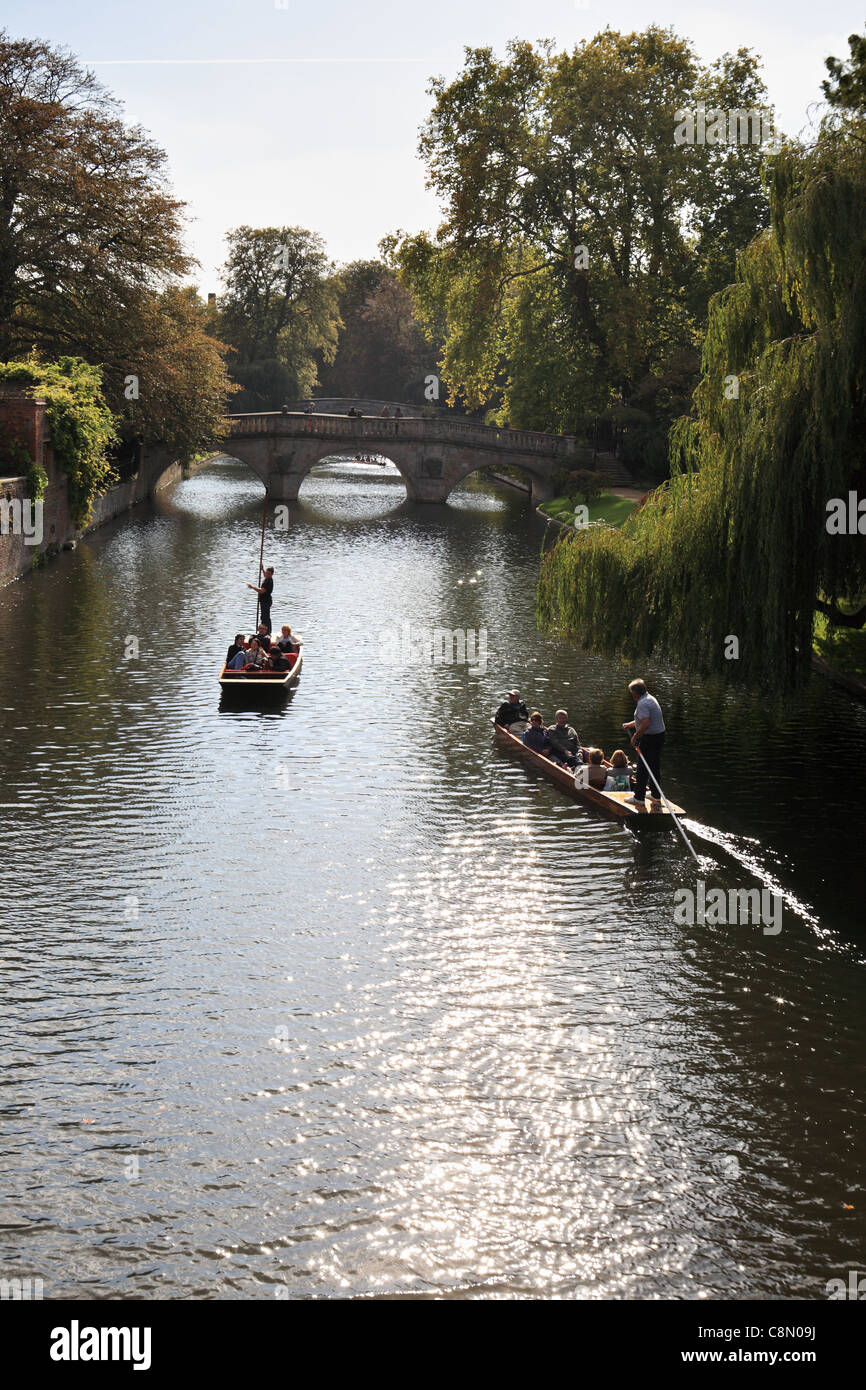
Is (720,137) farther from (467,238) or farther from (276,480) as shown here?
(276,480)

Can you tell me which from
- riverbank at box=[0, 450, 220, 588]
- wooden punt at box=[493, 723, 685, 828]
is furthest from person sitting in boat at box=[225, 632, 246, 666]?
riverbank at box=[0, 450, 220, 588]

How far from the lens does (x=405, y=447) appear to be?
65250mm

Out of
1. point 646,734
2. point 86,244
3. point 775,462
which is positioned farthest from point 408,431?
point 646,734

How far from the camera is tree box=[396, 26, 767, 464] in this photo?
52.9 m

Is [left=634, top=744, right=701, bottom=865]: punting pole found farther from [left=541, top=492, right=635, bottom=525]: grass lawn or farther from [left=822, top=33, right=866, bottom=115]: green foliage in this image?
[left=541, top=492, right=635, bottom=525]: grass lawn

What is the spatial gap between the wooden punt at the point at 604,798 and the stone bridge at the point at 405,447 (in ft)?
148

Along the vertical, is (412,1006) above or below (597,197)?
below

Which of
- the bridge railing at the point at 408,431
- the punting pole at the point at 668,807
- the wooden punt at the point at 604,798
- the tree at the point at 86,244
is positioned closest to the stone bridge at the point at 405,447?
the bridge railing at the point at 408,431

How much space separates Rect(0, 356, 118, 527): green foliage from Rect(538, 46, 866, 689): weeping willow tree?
874 inches

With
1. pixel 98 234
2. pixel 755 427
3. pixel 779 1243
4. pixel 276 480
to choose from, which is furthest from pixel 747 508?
pixel 276 480

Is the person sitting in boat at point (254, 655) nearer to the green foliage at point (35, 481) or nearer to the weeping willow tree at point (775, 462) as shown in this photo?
the weeping willow tree at point (775, 462)

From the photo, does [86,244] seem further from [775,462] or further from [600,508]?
[775,462]

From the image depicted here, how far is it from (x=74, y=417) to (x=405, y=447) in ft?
91.8

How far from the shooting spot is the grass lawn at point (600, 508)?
50331 millimetres
